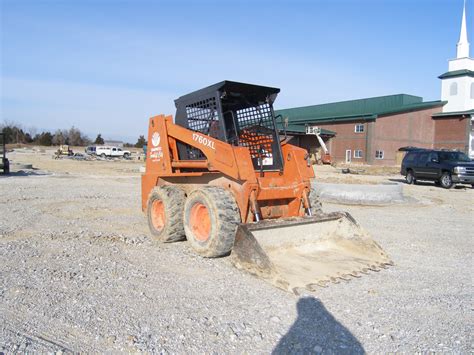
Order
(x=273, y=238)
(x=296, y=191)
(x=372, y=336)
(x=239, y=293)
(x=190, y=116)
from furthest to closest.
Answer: (x=190, y=116)
(x=296, y=191)
(x=273, y=238)
(x=239, y=293)
(x=372, y=336)

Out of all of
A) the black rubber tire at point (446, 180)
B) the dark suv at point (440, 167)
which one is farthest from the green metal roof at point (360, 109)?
the black rubber tire at point (446, 180)

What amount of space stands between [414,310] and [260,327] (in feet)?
5.69

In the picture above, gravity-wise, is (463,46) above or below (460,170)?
above

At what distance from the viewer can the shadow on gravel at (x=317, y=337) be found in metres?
3.43

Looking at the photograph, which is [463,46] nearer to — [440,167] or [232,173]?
[440,167]

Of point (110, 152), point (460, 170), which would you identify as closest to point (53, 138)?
point (110, 152)

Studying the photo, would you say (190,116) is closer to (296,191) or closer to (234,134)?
(234,134)

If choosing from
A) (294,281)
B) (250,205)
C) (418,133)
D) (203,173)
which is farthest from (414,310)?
(418,133)

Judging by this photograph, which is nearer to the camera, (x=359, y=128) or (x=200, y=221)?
(x=200, y=221)

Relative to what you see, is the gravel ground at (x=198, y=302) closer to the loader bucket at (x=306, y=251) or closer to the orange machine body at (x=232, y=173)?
the loader bucket at (x=306, y=251)

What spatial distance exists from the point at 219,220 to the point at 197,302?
1.40 metres

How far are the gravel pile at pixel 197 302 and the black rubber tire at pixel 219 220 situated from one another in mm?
218

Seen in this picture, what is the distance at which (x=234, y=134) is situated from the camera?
671cm

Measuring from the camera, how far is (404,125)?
45.1 m
